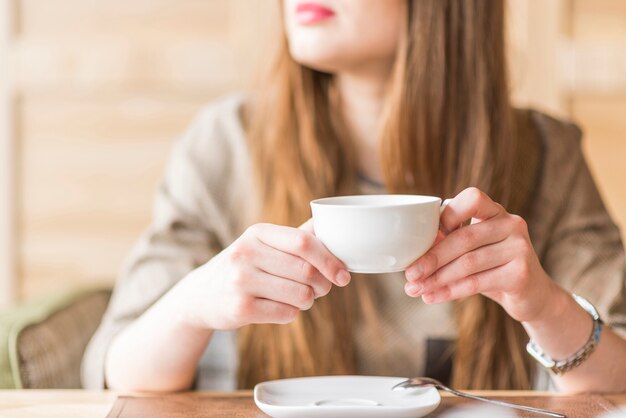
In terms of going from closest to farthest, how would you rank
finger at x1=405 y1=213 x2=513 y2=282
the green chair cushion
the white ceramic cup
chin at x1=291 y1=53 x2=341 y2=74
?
the white ceramic cup
finger at x1=405 y1=213 x2=513 y2=282
the green chair cushion
chin at x1=291 y1=53 x2=341 y2=74

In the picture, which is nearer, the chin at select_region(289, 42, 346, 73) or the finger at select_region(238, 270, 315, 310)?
the finger at select_region(238, 270, 315, 310)

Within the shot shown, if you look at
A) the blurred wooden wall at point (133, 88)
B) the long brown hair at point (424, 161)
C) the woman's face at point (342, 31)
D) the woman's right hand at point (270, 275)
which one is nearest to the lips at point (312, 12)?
the woman's face at point (342, 31)

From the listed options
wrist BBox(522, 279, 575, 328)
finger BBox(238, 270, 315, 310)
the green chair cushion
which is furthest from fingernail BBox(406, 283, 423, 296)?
the green chair cushion

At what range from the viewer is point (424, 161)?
1438 millimetres

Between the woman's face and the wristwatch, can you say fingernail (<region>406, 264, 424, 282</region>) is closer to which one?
the wristwatch

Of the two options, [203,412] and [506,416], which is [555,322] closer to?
→ [506,416]

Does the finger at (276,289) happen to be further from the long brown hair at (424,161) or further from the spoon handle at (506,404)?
the long brown hair at (424,161)

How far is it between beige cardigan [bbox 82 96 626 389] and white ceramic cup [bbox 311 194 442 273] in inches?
24.3

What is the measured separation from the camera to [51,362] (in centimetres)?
135

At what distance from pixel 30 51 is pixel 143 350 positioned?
47.4 inches

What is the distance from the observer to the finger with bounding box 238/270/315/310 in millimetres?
920

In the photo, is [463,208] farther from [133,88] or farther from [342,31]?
[133,88]

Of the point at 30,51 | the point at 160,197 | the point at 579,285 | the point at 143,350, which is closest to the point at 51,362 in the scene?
the point at 143,350

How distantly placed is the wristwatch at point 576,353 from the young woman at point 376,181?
20 centimetres
